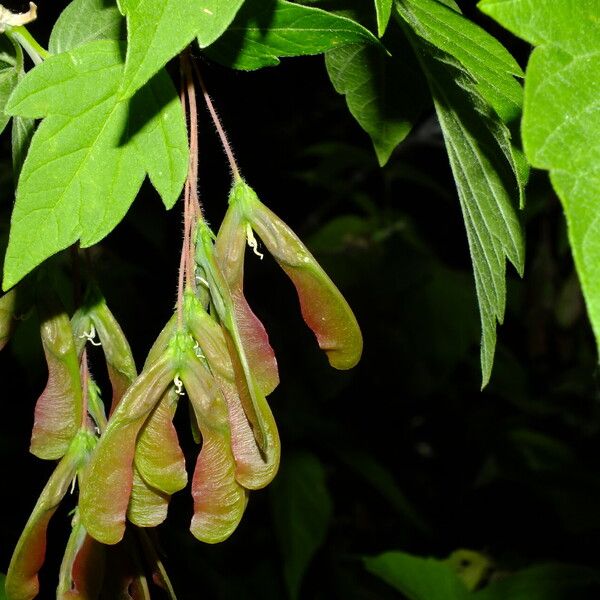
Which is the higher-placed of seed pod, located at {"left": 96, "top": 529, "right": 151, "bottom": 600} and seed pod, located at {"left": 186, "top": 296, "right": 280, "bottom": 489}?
seed pod, located at {"left": 186, "top": 296, "right": 280, "bottom": 489}

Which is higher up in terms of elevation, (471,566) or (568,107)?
(568,107)

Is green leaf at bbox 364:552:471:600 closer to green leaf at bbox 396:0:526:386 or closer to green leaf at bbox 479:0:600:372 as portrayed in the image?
green leaf at bbox 396:0:526:386

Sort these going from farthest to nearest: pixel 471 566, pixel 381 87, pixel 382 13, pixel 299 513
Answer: pixel 299 513 → pixel 471 566 → pixel 381 87 → pixel 382 13

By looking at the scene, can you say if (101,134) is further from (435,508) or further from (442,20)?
(435,508)

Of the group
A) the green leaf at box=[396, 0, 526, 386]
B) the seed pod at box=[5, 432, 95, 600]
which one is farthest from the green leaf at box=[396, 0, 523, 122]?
the seed pod at box=[5, 432, 95, 600]

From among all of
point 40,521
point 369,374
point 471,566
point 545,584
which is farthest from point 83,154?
point 369,374

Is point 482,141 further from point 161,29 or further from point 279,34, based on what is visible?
point 161,29
